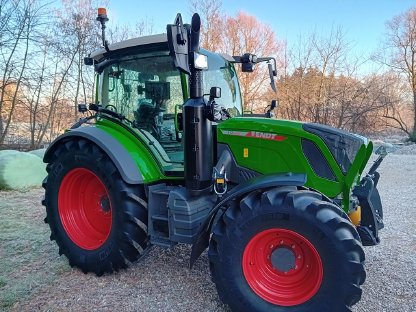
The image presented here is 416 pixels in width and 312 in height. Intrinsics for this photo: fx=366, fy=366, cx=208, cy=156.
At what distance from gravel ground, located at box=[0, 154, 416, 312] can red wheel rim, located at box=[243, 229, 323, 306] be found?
415 millimetres

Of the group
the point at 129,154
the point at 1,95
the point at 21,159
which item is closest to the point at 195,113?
the point at 129,154

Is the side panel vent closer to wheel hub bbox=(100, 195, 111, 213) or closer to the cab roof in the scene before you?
the cab roof

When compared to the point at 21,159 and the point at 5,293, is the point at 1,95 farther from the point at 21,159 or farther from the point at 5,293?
the point at 5,293

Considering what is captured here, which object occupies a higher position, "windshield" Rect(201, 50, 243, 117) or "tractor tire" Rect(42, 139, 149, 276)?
"windshield" Rect(201, 50, 243, 117)

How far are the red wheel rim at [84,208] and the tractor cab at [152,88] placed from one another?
2.34 ft

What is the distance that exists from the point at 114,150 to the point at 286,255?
5.68ft

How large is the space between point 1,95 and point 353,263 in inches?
519

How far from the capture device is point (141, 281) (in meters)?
3.30

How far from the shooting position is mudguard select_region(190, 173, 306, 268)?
266cm

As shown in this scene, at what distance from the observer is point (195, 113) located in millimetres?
3002

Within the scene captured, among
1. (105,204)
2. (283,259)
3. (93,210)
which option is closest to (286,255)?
(283,259)

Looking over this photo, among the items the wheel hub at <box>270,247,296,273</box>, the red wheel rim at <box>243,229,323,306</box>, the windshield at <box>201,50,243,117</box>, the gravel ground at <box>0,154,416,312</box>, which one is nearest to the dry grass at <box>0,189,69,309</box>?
the gravel ground at <box>0,154,416,312</box>

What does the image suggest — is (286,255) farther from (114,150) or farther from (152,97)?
(152,97)

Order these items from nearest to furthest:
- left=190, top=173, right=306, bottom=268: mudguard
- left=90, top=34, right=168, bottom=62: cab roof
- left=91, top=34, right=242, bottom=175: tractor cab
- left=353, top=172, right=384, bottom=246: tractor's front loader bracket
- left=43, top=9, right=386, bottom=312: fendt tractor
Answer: left=43, top=9, right=386, bottom=312: fendt tractor
left=190, top=173, right=306, bottom=268: mudguard
left=353, top=172, right=384, bottom=246: tractor's front loader bracket
left=90, top=34, right=168, bottom=62: cab roof
left=91, top=34, right=242, bottom=175: tractor cab
